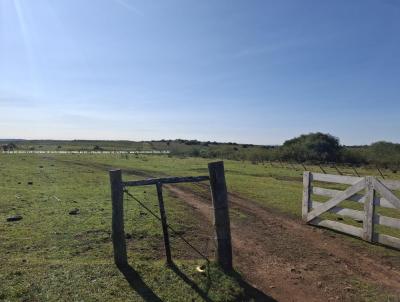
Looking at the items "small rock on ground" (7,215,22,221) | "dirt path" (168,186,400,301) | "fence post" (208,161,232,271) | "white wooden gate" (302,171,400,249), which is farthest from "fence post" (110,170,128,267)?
"white wooden gate" (302,171,400,249)

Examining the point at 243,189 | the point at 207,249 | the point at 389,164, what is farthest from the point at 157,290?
the point at 389,164

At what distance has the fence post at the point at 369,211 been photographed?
10.4 m

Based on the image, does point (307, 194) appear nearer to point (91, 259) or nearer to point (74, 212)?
point (91, 259)

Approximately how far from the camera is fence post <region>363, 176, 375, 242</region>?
10383 mm

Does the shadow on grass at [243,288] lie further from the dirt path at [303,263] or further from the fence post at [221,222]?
the fence post at [221,222]

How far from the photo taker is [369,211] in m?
10.4

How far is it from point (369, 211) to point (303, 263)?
3.03 m

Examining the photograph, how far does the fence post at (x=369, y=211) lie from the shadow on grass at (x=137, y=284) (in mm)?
6562

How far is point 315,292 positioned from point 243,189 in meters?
14.8

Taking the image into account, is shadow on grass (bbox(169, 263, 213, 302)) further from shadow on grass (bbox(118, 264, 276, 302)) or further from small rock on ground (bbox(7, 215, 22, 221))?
small rock on ground (bbox(7, 215, 22, 221))

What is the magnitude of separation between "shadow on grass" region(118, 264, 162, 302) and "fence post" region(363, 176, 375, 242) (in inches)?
258

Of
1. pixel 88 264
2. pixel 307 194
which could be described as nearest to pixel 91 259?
pixel 88 264

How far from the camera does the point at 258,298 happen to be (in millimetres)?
6660

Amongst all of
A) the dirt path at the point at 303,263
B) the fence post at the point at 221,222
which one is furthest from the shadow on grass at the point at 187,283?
the fence post at the point at 221,222
